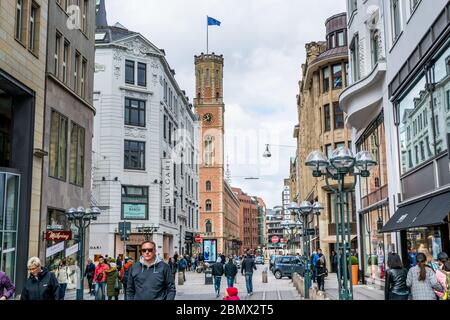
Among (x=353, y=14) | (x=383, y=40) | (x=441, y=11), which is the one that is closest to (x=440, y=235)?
(x=441, y=11)

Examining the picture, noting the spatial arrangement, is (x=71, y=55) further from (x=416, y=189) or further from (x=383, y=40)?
(x=416, y=189)

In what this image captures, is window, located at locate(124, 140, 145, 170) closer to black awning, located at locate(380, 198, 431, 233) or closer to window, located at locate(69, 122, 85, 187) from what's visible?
window, located at locate(69, 122, 85, 187)

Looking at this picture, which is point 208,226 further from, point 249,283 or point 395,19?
point 395,19

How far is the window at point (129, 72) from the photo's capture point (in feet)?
149

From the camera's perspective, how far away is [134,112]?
1788 inches

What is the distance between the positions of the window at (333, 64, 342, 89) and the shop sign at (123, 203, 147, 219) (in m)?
18.1

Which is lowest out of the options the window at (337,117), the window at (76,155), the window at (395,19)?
the window at (76,155)

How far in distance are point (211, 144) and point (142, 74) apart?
60146 mm

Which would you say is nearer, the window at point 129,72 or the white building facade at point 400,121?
the white building facade at point 400,121

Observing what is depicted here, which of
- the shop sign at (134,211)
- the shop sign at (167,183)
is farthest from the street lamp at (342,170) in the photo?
the shop sign at (167,183)

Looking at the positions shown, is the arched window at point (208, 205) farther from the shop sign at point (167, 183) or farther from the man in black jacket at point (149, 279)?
the man in black jacket at point (149, 279)

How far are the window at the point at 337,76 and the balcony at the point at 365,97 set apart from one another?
18048 mm

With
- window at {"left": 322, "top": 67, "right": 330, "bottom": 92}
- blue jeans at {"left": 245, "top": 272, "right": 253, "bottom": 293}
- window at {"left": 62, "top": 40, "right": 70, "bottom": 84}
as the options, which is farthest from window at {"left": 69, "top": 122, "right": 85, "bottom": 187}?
window at {"left": 322, "top": 67, "right": 330, "bottom": 92}

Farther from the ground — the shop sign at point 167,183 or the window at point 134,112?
the window at point 134,112
